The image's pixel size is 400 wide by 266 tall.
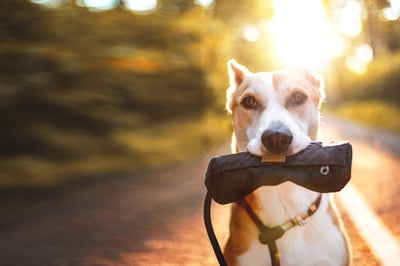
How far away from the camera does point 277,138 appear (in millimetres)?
3074

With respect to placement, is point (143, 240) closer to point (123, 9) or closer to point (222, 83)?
point (123, 9)

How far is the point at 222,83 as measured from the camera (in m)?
15.7

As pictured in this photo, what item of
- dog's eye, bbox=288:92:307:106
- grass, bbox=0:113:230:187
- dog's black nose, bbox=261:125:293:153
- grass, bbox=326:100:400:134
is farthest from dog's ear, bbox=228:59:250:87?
grass, bbox=326:100:400:134

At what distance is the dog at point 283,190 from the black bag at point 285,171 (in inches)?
2.9

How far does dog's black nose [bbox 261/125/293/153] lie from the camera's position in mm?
3064

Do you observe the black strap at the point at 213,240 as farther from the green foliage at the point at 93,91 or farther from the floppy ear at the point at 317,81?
the green foliage at the point at 93,91

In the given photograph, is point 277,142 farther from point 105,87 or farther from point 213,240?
point 105,87

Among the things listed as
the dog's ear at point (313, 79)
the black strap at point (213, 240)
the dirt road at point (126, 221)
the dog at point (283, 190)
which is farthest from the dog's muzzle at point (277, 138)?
the dirt road at point (126, 221)

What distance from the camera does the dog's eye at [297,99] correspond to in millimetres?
3551

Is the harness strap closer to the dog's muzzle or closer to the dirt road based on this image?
the dog's muzzle

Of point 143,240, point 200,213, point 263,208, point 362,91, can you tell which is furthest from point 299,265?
point 362,91

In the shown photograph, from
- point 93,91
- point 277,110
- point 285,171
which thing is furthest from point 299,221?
point 93,91

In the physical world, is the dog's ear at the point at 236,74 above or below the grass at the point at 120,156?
below

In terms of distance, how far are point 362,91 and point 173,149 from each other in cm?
2847
